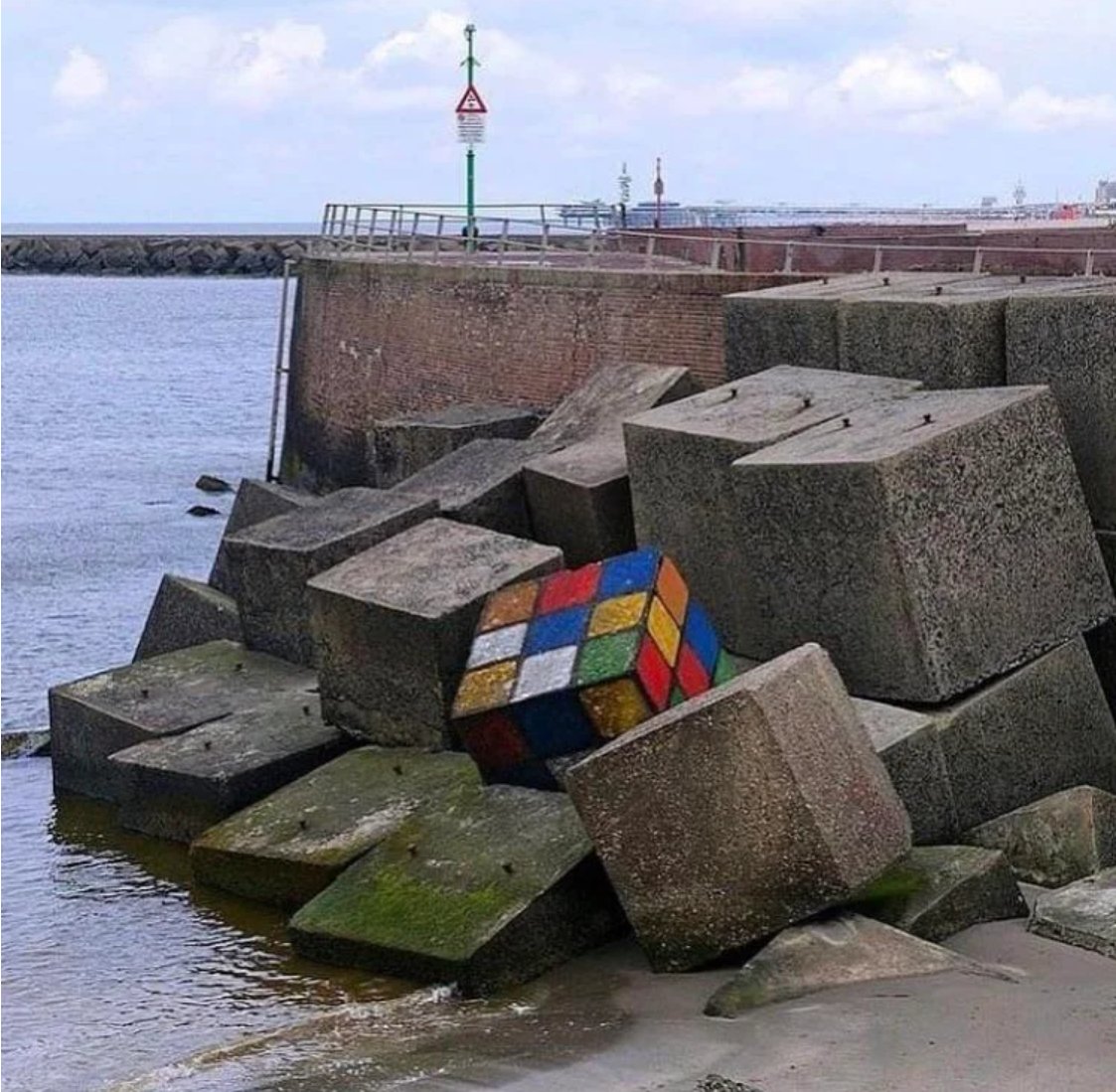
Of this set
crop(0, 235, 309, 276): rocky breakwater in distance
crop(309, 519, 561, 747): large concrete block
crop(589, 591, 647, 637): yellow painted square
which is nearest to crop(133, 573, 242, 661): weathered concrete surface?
crop(309, 519, 561, 747): large concrete block

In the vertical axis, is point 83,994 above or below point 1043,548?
below

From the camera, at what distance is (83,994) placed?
27.0 feet

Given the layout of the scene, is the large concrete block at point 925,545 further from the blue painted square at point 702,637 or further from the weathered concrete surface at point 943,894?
the weathered concrete surface at point 943,894

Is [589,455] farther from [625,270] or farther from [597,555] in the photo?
[625,270]

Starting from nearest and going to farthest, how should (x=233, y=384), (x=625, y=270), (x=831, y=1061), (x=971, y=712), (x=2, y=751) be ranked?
(x=831, y=1061), (x=971, y=712), (x=2, y=751), (x=625, y=270), (x=233, y=384)

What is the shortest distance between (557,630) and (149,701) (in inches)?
153

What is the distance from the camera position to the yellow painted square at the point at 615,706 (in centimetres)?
754

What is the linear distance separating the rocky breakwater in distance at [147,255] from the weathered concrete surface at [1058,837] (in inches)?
3528

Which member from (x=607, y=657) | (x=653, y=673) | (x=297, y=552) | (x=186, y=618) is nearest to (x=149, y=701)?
(x=297, y=552)

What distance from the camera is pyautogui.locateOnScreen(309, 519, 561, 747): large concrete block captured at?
8992mm

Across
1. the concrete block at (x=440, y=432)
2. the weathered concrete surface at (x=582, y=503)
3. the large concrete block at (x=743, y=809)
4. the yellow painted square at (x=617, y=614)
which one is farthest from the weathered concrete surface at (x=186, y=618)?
the large concrete block at (x=743, y=809)

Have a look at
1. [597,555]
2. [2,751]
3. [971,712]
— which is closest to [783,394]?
[597,555]

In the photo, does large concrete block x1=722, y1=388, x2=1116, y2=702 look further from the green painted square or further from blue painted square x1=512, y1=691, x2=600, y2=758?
blue painted square x1=512, y1=691, x2=600, y2=758

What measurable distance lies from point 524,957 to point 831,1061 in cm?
156
